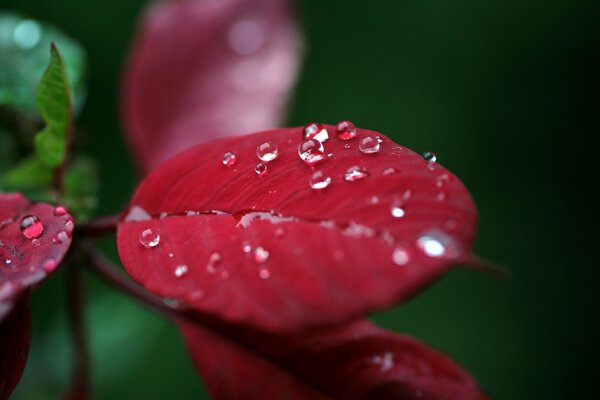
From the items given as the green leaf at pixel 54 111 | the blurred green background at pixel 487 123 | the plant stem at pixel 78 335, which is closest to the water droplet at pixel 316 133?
the green leaf at pixel 54 111

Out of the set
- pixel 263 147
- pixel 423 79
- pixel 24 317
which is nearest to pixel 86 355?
pixel 24 317

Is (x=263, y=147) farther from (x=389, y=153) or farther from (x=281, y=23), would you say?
(x=281, y=23)

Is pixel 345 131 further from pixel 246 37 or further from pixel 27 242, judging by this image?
pixel 246 37

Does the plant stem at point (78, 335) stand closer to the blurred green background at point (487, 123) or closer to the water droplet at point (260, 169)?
the water droplet at point (260, 169)

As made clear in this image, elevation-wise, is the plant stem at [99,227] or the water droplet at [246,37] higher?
the water droplet at [246,37]

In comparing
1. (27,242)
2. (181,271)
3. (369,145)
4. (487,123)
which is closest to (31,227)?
(27,242)

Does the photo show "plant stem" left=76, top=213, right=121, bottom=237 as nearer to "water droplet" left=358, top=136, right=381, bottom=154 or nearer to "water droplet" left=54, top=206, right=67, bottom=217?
"water droplet" left=54, top=206, right=67, bottom=217
